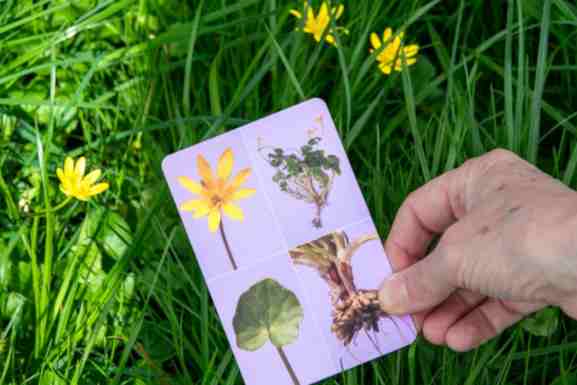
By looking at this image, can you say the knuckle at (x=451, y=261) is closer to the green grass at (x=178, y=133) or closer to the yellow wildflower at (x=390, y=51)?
the green grass at (x=178, y=133)

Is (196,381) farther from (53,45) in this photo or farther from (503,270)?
(53,45)

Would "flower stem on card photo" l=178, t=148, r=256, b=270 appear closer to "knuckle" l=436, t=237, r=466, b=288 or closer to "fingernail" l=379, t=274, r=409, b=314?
"fingernail" l=379, t=274, r=409, b=314

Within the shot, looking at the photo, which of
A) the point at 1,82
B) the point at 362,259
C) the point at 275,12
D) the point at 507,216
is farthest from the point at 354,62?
A: the point at 1,82

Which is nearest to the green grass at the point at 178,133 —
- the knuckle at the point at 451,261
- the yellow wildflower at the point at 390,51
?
the yellow wildflower at the point at 390,51

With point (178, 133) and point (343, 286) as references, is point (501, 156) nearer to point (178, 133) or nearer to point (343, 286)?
point (343, 286)

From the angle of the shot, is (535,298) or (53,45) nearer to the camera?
(535,298)

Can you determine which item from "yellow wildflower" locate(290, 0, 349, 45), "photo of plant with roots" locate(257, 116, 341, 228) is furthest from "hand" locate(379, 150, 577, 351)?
"yellow wildflower" locate(290, 0, 349, 45)

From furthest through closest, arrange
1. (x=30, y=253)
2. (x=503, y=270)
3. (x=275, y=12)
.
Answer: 1. (x=275, y=12)
2. (x=30, y=253)
3. (x=503, y=270)

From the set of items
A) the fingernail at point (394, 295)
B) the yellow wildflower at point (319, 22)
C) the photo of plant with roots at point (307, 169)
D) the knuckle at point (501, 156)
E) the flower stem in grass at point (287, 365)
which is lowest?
the flower stem in grass at point (287, 365)

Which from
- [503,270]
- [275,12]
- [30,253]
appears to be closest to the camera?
[503,270]
